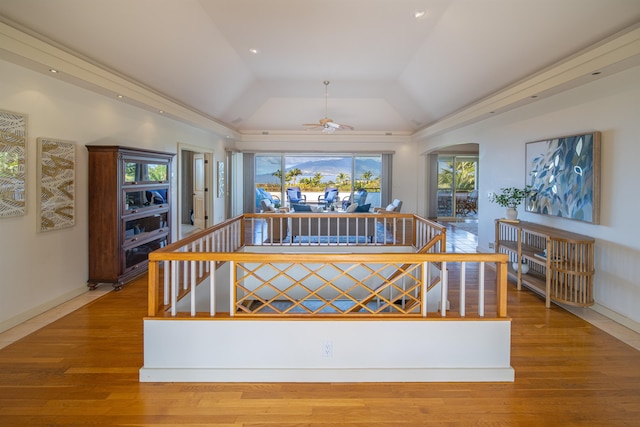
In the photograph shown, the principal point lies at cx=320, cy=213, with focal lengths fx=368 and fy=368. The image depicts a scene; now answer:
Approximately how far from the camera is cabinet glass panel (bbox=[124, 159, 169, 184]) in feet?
15.3

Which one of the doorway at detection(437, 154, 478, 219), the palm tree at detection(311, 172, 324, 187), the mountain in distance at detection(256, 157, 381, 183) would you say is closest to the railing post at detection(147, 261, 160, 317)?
the mountain in distance at detection(256, 157, 381, 183)

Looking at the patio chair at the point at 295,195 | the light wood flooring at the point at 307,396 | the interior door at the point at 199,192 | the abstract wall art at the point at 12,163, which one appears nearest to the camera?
the light wood flooring at the point at 307,396

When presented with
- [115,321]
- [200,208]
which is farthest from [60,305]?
[200,208]

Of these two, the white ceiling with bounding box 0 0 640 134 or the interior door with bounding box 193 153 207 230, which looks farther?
the interior door with bounding box 193 153 207 230

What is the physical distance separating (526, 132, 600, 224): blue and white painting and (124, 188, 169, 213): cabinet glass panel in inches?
210

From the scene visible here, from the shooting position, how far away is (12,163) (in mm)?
3359

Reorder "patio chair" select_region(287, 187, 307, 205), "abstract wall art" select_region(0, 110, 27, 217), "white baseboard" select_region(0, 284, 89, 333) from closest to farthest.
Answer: "abstract wall art" select_region(0, 110, 27, 217) → "white baseboard" select_region(0, 284, 89, 333) → "patio chair" select_region(287, 187, 307, 205)

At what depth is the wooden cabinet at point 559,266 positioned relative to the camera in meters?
3.82

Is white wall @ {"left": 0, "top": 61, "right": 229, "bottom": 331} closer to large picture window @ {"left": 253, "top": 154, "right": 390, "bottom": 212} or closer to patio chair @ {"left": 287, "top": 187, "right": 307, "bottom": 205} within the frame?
large picture window @ {"left": 253, "top": 154, "right": 390, "bottom": 212}

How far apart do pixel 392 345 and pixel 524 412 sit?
86 centimetres

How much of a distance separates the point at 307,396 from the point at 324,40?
463cm

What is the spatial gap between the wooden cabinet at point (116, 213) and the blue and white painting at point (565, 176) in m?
5.28

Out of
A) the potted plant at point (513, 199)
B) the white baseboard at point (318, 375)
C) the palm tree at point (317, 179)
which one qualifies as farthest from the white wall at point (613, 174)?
the palm tree at point (317, 179)

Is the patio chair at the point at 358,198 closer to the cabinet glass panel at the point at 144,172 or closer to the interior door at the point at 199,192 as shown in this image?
the interior door at the point at 199,192
